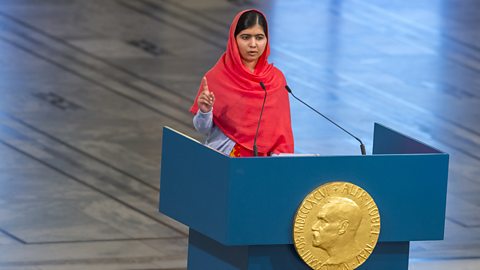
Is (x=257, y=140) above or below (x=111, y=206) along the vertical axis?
above

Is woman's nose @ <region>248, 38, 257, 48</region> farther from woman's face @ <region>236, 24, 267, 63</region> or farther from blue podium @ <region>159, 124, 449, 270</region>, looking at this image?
blue podium @ <region>159, 124, 449, 270</region>

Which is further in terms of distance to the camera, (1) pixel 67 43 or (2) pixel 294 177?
(1) pixel 67 43

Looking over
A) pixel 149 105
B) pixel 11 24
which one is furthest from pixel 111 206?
pixel 11 24

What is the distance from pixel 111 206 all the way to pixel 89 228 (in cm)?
41

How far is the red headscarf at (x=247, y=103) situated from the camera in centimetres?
547

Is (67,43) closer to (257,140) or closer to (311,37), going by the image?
(311,37)

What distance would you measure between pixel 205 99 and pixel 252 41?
0.29 metres

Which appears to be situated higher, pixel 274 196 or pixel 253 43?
pixel 253 43

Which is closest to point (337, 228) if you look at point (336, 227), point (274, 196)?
point (336, 227)

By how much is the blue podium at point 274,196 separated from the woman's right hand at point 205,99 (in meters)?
0.18

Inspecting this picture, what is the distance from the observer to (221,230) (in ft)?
16.4

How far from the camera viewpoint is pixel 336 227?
5.04 meters

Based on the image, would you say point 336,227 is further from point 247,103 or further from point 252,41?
point 252,41

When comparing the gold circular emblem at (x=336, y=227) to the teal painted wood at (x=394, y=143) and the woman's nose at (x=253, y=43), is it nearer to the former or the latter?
the teal painted wood at (x=394, y=143)
